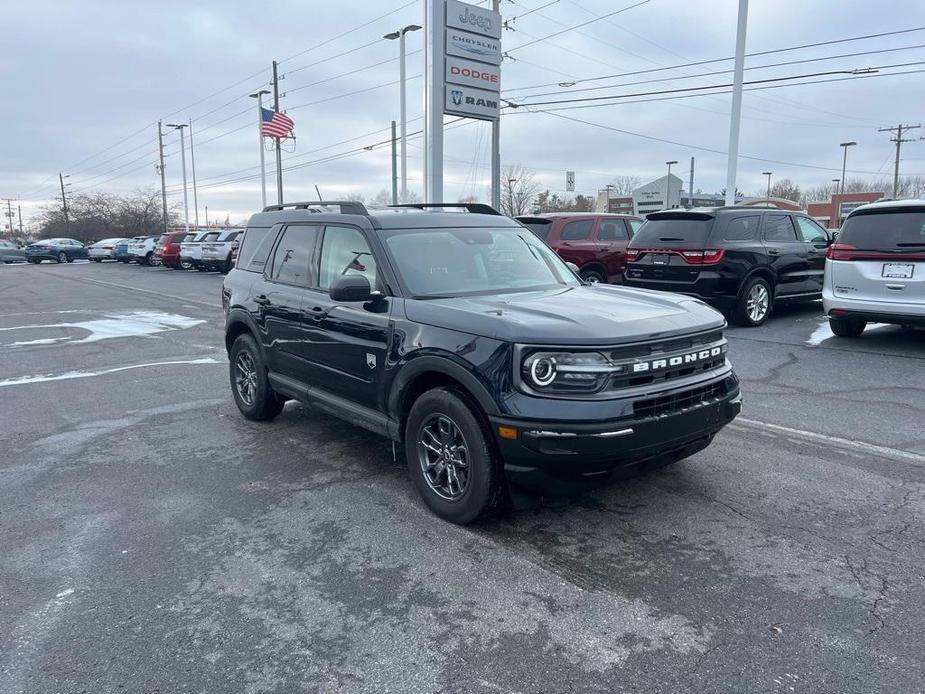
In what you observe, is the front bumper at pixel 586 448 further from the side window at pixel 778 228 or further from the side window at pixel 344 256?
the side window at pixel 778 228

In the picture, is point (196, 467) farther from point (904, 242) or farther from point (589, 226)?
point (589, 226)

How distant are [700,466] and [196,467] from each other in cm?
363

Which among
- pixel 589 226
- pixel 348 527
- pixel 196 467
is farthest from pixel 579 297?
pixel 589 226

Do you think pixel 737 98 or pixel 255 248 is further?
pixel 737 98

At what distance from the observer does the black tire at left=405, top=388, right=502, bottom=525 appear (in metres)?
3.71

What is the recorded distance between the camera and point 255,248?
20.4ft

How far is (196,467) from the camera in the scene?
5086 millimetres

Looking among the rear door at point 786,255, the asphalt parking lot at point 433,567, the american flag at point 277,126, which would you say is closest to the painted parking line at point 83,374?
the asphalt parking lot at point 433,567

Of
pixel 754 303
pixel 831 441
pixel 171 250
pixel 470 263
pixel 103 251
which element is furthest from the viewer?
pixel 103 251

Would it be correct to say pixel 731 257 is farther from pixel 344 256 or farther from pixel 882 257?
pixel 344 256

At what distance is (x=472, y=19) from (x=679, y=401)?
61.6 feet

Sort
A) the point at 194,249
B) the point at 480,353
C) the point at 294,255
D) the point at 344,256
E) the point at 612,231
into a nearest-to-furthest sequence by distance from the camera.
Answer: the point at 480,353, the point at 344,256, the point at 294,255, the point at 612,231, the point at 194,249

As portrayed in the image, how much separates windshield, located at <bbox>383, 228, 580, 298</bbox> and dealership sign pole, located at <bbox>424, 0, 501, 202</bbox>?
14.4 metres

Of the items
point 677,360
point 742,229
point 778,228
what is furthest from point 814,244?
point 677,360
